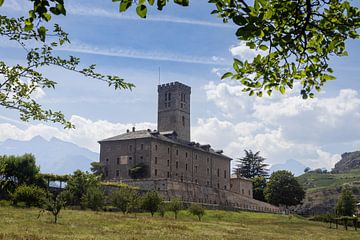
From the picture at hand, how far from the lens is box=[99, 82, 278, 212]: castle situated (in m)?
70.9

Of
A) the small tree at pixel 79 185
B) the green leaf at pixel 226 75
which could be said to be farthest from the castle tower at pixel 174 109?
the green leaf at pixel 226 75

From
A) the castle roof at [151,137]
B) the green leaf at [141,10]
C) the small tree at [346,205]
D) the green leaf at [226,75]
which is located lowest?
the small tree at [346,205]

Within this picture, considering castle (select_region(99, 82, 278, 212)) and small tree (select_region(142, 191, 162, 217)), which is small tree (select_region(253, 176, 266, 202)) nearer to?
castle (select_region(99, 82, 278, 212))

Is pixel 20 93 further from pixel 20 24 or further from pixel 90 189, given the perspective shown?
pixel 90 189

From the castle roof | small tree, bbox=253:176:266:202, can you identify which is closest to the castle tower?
the castle roof

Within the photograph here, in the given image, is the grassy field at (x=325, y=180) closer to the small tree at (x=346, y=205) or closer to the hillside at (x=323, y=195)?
the hillside at (x=323, y=195)

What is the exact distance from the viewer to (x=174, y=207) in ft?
149

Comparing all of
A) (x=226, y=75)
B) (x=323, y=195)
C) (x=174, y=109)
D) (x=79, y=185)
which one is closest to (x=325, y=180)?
(x=323, y=195)

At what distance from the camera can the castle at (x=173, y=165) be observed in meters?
70.9

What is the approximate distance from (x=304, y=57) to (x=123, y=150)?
72579mm

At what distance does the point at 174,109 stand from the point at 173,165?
18505 millimetres

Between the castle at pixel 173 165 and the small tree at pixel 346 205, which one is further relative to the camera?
the small tree at pixel 346 205

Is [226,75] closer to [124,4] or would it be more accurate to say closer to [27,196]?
[124,4]

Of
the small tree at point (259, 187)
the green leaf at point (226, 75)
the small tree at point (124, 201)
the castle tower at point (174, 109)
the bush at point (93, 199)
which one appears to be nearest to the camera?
the green leaf at point (226, 75)
